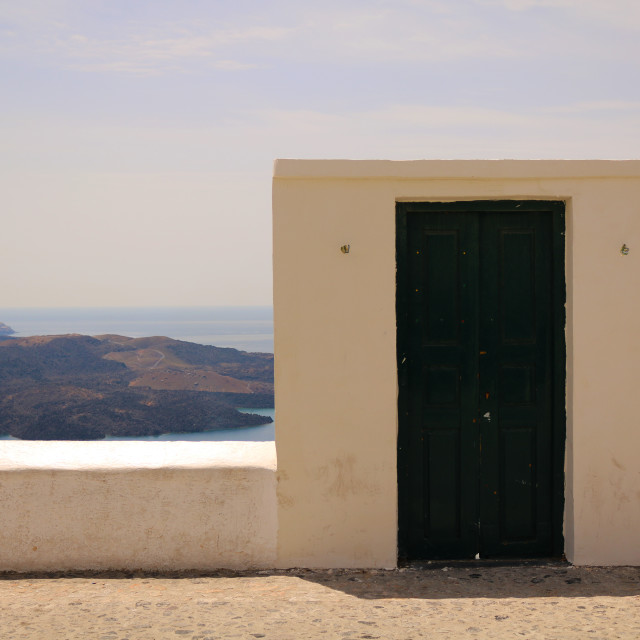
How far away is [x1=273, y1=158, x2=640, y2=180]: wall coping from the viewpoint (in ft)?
15.7

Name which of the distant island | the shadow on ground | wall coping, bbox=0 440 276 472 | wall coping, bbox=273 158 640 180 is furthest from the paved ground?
the distant island

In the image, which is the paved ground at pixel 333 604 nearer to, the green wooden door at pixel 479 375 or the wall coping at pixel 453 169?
the green wooden door at pixel 479 375

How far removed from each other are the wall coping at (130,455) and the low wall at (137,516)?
20mm

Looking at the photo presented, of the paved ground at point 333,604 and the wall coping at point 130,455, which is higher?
the wall coping at point 130,455

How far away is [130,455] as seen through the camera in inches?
205

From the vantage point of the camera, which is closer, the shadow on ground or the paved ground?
the paved ground

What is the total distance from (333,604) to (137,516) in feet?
4.73

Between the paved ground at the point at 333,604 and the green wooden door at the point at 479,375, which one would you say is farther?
the green wooden door at the point at 479,375

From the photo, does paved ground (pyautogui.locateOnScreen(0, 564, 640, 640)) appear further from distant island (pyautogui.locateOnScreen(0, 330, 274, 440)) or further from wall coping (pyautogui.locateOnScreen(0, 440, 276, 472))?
distant island (pyautogui.locateOnScreen(0, 330, 274, 440))

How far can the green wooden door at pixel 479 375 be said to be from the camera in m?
Answer: 4.96

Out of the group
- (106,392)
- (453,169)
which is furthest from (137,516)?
(106,392)

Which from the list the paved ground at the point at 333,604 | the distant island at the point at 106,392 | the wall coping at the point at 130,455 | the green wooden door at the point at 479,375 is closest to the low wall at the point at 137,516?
the wall coping at the point at 130,455

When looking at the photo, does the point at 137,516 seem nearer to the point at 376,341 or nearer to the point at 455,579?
the point at 376,341

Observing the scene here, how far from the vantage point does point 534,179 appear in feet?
16.1
